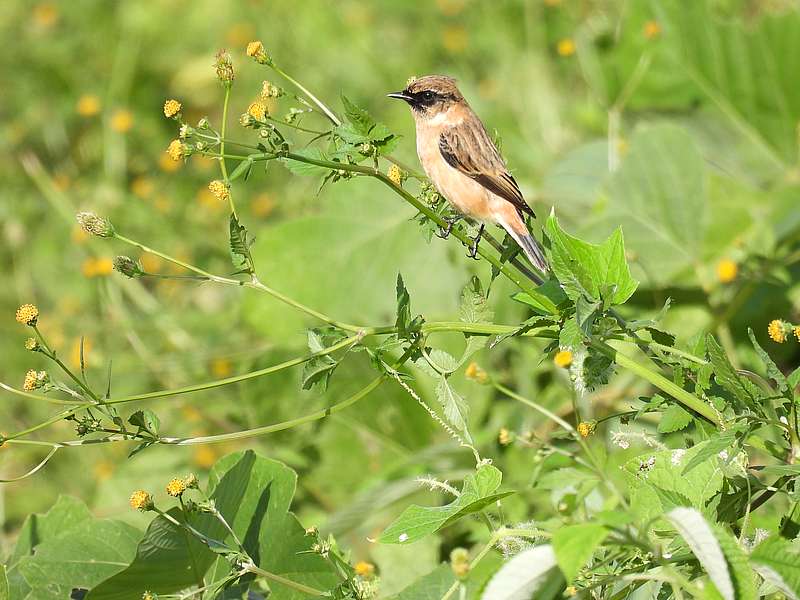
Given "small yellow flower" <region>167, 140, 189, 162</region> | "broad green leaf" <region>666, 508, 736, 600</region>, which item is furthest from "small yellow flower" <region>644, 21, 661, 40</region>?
"broad green leaf" <region>666, 508, 736, 600</region>

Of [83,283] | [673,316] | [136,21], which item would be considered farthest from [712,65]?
[136,21]

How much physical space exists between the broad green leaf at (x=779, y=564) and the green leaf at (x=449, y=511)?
0.50 m

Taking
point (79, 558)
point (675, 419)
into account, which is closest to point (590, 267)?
point (675, 419)

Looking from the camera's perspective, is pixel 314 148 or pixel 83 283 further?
pixel 83 283

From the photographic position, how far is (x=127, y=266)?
212 centimetres

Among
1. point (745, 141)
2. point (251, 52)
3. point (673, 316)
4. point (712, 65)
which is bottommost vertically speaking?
point (673, 316)

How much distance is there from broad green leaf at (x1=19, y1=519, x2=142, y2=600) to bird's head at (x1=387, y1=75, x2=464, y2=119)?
1.94 metres

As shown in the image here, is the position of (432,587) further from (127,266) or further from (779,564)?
(127,266)

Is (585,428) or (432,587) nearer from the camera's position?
(585,428)

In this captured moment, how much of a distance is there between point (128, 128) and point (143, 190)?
18.9 inches

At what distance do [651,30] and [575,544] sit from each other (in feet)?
12.3

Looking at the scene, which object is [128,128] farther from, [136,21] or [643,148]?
[643,148]

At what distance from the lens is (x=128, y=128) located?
652 cm

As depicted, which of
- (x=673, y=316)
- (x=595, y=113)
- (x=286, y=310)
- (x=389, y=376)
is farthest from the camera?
(x=595, y=113)
